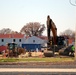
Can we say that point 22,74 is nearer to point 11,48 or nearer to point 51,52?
point 51,52

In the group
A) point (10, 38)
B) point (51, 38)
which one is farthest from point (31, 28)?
point (51, 38)

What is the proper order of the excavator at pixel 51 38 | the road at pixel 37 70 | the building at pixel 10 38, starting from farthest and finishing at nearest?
1. the building at pixel 10 38
2. the excavator at pixel 51 38
3. the road at pixel 37 70

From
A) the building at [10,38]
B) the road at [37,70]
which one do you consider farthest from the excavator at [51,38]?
the building at [10,38]

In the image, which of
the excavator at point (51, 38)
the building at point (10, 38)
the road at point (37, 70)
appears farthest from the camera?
the building at point (10, 38)

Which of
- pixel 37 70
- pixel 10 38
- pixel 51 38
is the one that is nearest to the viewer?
pixel 37 70

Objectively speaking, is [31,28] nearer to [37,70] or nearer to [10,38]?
[10,38]

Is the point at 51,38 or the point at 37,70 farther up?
the point at 51,38

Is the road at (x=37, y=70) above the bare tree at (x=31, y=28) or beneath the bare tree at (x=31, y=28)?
beneath

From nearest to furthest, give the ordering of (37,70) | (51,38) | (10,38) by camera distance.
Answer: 1. (37,70)
2. (51,38)
3. (10,38)

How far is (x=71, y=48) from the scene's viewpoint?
4803 cm

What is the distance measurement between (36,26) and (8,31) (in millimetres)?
19343

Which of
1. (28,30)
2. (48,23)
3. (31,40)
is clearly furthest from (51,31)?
(28,30)

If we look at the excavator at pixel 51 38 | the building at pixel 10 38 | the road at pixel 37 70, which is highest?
the building at pixel 10 38

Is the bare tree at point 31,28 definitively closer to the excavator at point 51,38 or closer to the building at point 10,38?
the building at point 10,38
